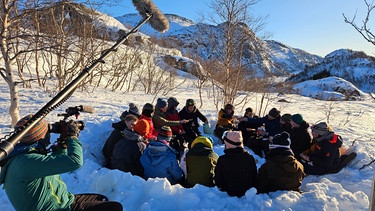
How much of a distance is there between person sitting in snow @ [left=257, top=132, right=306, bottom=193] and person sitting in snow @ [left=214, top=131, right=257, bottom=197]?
21cm

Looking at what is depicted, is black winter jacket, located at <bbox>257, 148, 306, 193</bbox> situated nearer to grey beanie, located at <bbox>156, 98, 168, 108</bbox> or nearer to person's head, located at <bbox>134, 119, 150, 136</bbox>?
person's head, located at <bbox>134, 119, 150, 136</bbox>

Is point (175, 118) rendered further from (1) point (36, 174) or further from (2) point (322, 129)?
(1) point (36, 174)

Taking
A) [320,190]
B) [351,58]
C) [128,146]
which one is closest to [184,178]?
[128,146]

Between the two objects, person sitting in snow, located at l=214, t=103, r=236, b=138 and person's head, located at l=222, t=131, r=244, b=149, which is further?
person sitting in snow, located at l=214, t=103, r=236, b=138

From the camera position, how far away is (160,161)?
426 centimetres

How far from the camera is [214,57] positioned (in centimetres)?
1402

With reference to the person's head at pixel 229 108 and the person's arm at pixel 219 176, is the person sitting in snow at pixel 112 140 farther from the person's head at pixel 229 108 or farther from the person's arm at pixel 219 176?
the person's head at pixel 229 108

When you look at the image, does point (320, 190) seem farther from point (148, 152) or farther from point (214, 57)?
point (214, 57)

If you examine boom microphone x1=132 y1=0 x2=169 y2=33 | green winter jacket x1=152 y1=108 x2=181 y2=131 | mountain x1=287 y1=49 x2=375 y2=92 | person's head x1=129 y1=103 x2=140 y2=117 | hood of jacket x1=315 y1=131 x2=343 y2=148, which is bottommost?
green winter jacket x1=152 y1=108 x2=181 y2=131

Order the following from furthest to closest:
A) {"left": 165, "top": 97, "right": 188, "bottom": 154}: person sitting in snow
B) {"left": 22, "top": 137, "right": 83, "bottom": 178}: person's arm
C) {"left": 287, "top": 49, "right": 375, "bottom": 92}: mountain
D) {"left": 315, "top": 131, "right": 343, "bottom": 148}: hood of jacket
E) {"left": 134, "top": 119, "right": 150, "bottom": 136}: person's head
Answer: {"left": 287, "top": 49, "right": 375, "bottom": 92}: mountain
{"left": 165, "top": 97, "right": 188, "bottom": 154}: person sitting in snow
{"left": 315, "top": 131, "right": 343, "bottom": 148}: hood of jacket
{"left": 134, "top": 119, "right": 150, "bottom": 136}: person's head
{"left": 22, "top": 137, "right": 83, "bottom": 178}: person's arm

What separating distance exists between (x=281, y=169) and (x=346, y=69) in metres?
54.5

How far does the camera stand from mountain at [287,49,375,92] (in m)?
47.6

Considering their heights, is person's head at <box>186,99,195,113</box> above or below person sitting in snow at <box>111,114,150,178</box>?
above

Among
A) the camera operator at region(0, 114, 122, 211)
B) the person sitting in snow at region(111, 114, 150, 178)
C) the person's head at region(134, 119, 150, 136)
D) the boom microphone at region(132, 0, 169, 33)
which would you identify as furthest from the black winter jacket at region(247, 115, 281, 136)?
the camera operator at region(0, 114, 122, 211)
